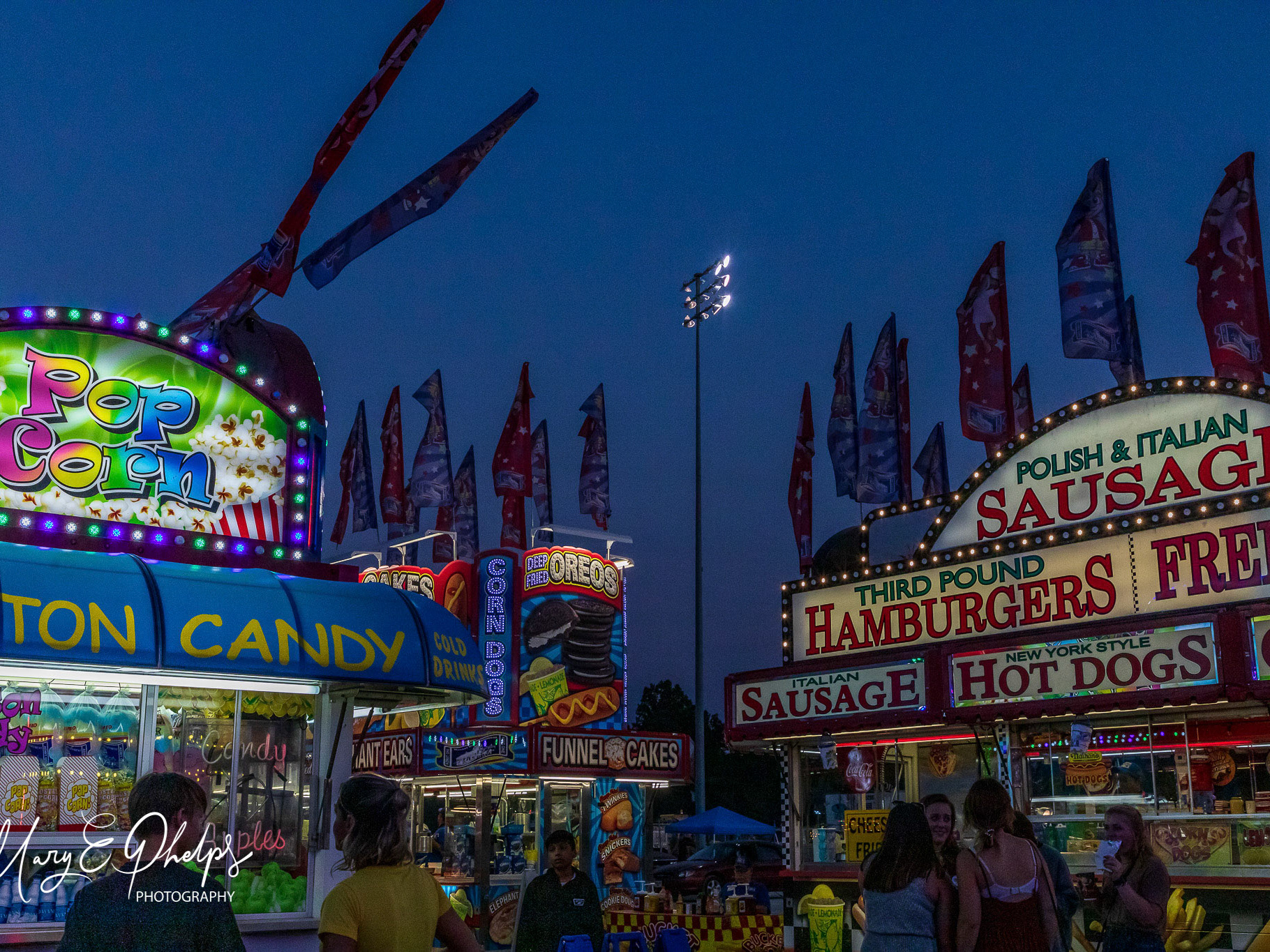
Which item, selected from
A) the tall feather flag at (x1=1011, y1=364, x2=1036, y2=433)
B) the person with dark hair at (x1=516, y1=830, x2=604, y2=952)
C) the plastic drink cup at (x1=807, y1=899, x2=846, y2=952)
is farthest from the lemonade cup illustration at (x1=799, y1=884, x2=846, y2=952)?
the tall feather flag at (x1=1011, y1=364, x2=1036, y2=433)

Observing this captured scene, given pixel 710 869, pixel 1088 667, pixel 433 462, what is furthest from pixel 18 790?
pixel 433 462

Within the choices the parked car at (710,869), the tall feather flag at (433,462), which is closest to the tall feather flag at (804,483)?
the parked car at (710,869)

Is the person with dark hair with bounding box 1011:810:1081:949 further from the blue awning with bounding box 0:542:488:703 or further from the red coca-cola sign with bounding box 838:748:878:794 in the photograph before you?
the red coca-cola sign with bounding box 838:748:878:794

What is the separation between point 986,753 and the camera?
51.9 feet

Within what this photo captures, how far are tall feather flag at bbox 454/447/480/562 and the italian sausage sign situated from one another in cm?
2085

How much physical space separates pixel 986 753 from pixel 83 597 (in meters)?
11.5

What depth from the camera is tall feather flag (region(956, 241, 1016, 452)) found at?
1752 cm

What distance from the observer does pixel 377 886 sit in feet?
13.8

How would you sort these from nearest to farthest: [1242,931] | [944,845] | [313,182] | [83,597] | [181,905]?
[181,905], [944,845], [83,597], [313,182], [1242,931]

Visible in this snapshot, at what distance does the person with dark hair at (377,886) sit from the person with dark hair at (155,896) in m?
0.39

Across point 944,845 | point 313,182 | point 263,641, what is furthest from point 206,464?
point 944,845

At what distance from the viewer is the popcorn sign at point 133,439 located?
9180 mm

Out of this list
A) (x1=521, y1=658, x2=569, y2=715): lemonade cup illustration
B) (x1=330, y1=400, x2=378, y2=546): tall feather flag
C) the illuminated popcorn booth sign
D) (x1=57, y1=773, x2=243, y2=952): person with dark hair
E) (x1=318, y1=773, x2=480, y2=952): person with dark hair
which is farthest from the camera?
(x1=330, y1=400, x2=378, y2=546): tall feather flag

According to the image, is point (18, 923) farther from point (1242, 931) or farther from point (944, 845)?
point (1242, 931)
